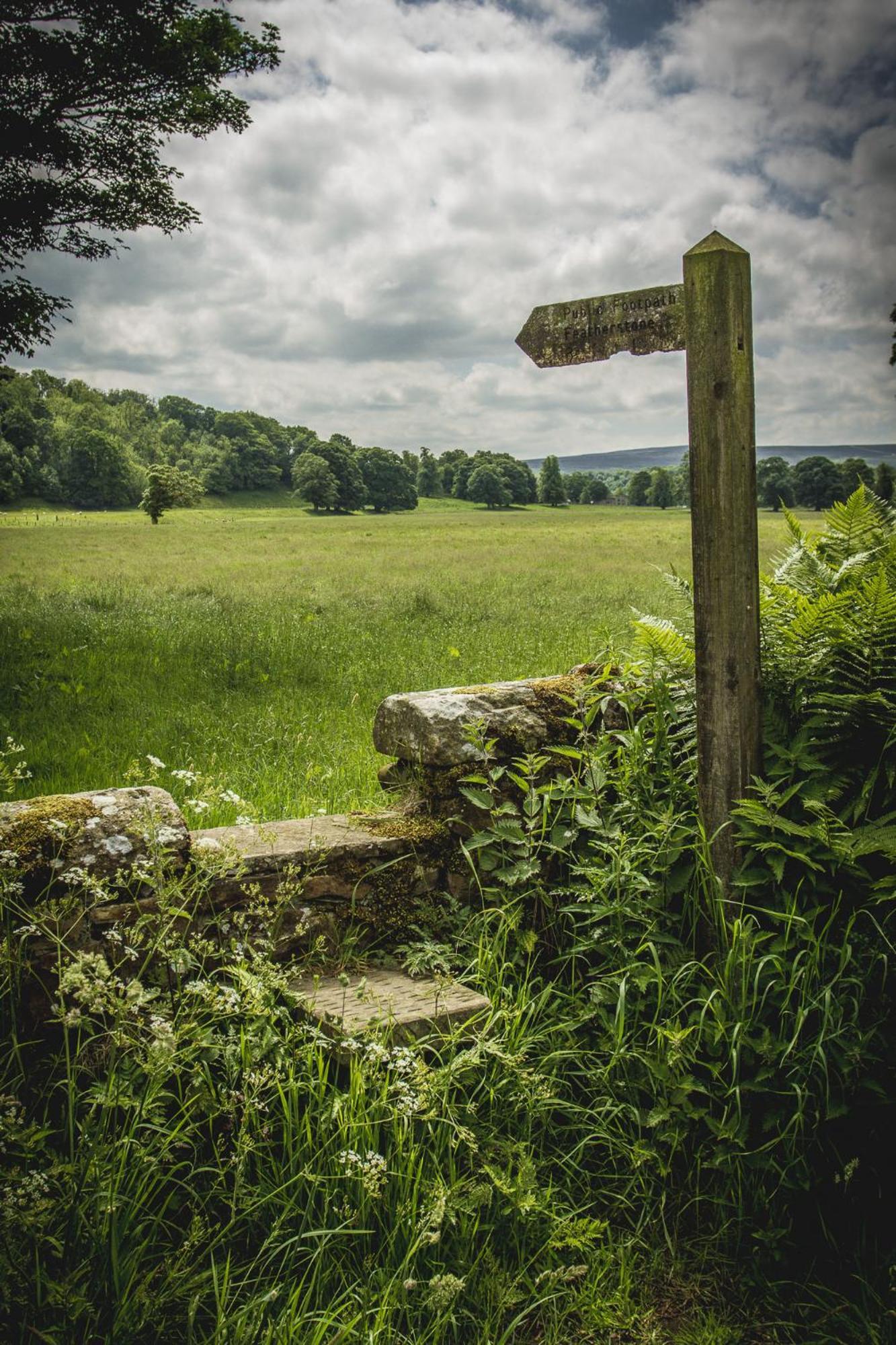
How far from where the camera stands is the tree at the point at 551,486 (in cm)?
10569

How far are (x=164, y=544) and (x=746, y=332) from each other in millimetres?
30348

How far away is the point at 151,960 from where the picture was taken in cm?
271

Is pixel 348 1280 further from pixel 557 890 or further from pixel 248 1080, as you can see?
pixel 557 890

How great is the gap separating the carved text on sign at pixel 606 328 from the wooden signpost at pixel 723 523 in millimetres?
58

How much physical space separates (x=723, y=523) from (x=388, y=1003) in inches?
84.0

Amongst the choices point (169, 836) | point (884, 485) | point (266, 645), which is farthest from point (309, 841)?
point (266, 645)

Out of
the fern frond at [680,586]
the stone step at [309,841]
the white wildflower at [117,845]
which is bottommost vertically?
the stone step at [309,841]

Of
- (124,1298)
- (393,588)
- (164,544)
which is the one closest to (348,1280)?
(124,1298)

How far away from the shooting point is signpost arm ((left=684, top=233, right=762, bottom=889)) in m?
3.03

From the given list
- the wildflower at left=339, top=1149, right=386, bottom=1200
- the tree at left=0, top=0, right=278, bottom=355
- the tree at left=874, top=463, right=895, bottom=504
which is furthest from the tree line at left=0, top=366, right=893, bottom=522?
the wildflower at left=339, top=1149, right=386, bottom=1200

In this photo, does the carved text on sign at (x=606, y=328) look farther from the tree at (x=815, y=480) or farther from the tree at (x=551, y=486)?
the tree at (x=551, y=486)

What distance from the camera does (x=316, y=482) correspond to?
79938mm

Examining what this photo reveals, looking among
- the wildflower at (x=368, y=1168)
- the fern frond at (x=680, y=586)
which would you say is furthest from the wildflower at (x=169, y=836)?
the fern frond at (x=680, y=586)

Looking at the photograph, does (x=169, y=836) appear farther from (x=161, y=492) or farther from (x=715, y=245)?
(x=161, y=492)
